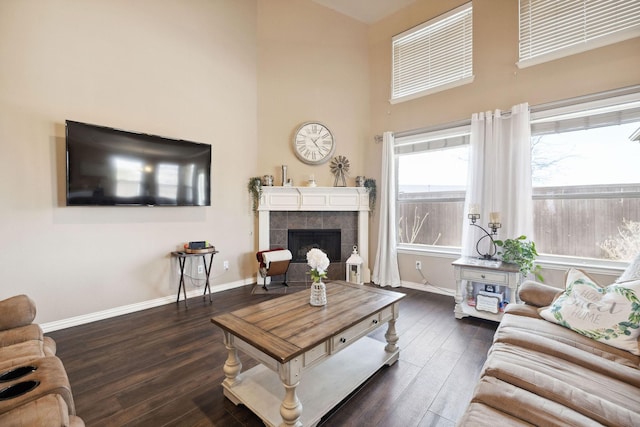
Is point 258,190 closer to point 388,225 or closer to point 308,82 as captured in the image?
point 308,82

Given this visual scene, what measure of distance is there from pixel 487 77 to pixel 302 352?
13.7ft

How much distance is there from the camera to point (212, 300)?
3.75m

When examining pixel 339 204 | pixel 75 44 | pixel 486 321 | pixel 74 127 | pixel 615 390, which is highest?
pixel 75 44

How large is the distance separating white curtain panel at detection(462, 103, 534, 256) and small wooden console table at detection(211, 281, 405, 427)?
6.88 ft

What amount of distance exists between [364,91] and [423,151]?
1.58 m

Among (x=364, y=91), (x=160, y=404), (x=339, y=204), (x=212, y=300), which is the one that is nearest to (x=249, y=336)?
(x=160, y=404)

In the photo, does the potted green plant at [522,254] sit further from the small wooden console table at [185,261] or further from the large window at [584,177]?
the small wooden console table at [185,261]

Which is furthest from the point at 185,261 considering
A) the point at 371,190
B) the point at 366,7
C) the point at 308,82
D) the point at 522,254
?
the point at 366,7

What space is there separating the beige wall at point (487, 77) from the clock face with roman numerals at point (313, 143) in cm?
78

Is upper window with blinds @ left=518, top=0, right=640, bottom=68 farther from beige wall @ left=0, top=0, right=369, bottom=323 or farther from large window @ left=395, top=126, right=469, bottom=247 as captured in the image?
beige wall @ left=0, top=0, right=369, bottom=323

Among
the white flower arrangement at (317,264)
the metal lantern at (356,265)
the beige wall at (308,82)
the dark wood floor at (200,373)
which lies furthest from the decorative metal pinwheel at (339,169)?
the white flower arrangement at (317,264)

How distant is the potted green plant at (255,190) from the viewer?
4.47 m

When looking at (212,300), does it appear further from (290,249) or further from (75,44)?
(75,44)

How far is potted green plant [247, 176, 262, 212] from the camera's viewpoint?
4.47 meters
